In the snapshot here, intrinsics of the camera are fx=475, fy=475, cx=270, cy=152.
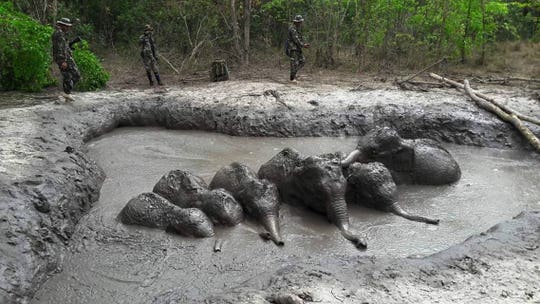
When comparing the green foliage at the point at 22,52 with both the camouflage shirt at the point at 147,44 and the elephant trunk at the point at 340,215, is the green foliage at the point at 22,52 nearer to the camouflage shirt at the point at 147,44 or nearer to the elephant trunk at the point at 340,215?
the camouflage shirt at the point at 147,44

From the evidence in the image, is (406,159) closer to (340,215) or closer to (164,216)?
(340,215)

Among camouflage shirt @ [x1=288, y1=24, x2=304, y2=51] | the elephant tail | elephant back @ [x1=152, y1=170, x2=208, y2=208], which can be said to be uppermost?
camouflage shirt @ [x1=288, y1=24, x2=304, y2=51]

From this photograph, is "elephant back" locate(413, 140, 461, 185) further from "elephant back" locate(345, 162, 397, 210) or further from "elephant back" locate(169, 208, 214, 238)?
"elephant back" locate(169, 208, 214, 238)

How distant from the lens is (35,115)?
9367 mm

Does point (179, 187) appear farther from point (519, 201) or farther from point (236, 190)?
point (519, 201)

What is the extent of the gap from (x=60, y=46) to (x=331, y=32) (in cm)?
914

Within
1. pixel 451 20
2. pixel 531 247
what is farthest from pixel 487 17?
pixel 531 247

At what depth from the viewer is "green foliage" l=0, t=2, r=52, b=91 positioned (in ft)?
37.8

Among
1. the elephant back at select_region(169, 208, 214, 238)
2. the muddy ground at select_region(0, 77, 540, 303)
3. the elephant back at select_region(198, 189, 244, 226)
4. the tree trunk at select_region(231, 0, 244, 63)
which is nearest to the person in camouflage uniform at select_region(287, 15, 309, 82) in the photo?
the muddy ground at select_region(0, 77, 540, 303)

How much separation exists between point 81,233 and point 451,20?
1310cm

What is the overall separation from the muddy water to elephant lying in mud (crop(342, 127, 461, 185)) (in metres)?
0.18

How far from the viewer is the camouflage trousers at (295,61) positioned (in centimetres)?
1320

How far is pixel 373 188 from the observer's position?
22.3 ft

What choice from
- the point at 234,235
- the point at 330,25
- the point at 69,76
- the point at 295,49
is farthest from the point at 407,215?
the point at 330,25
